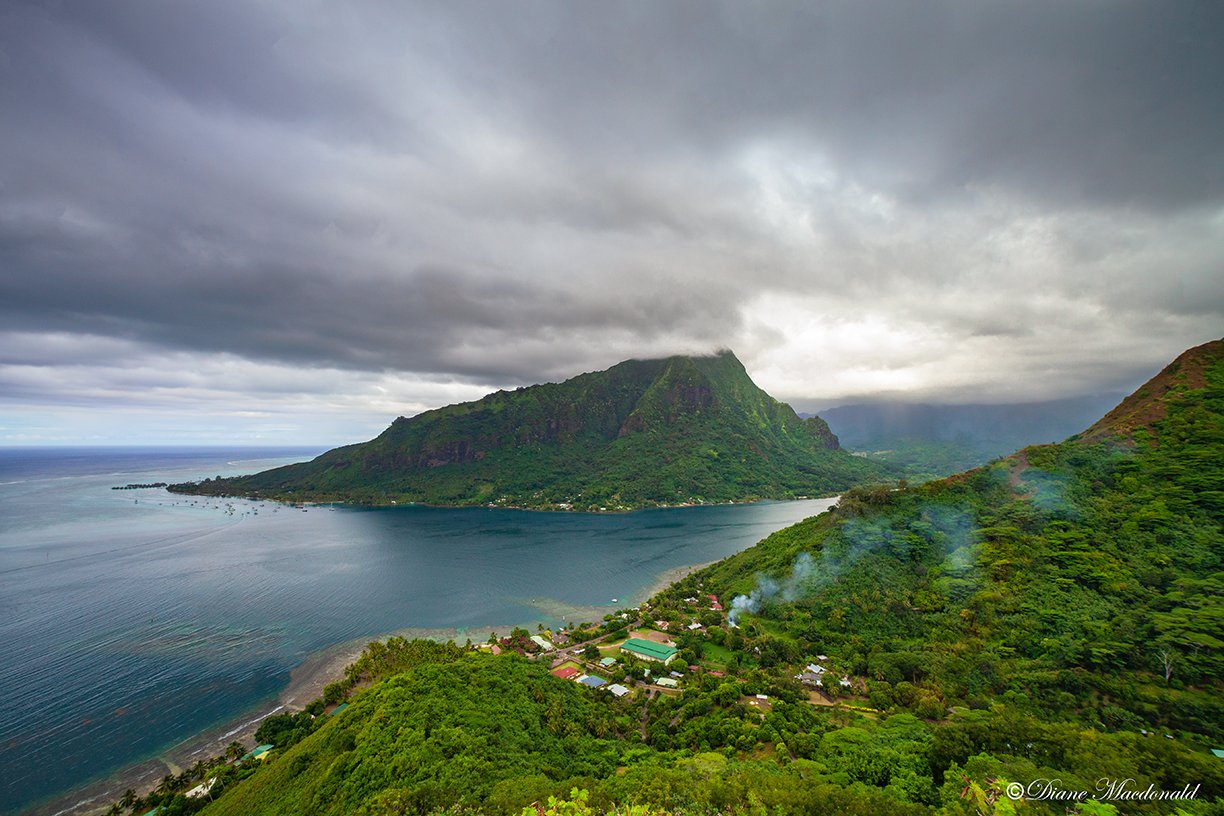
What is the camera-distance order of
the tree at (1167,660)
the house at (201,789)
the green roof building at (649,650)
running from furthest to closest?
the green roof building at (649,650)
the house at (201,789)
the tree at (1167,660)

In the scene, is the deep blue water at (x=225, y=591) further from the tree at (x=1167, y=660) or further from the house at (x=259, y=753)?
the tree at (x=1167, y=660)

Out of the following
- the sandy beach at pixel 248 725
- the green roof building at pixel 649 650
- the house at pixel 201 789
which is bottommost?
the sandy beach at pixel 248 725

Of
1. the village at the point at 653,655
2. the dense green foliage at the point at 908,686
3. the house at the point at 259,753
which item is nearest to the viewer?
the dense green foliage at the point at 908,686

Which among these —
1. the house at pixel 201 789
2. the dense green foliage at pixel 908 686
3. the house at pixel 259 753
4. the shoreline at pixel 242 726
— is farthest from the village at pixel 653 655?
the house at pixel 201 789

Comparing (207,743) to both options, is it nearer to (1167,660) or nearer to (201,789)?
(201,789)

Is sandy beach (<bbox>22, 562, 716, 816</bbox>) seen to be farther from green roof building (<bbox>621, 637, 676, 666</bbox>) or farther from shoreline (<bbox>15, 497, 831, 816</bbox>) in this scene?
green roof building (<bbox>621, 637, 676, 666</bbox>)

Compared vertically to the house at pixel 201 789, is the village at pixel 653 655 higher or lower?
lower

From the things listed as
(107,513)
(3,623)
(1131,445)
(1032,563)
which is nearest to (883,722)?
(1032,563)


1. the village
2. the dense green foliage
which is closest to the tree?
the dense green foliage
